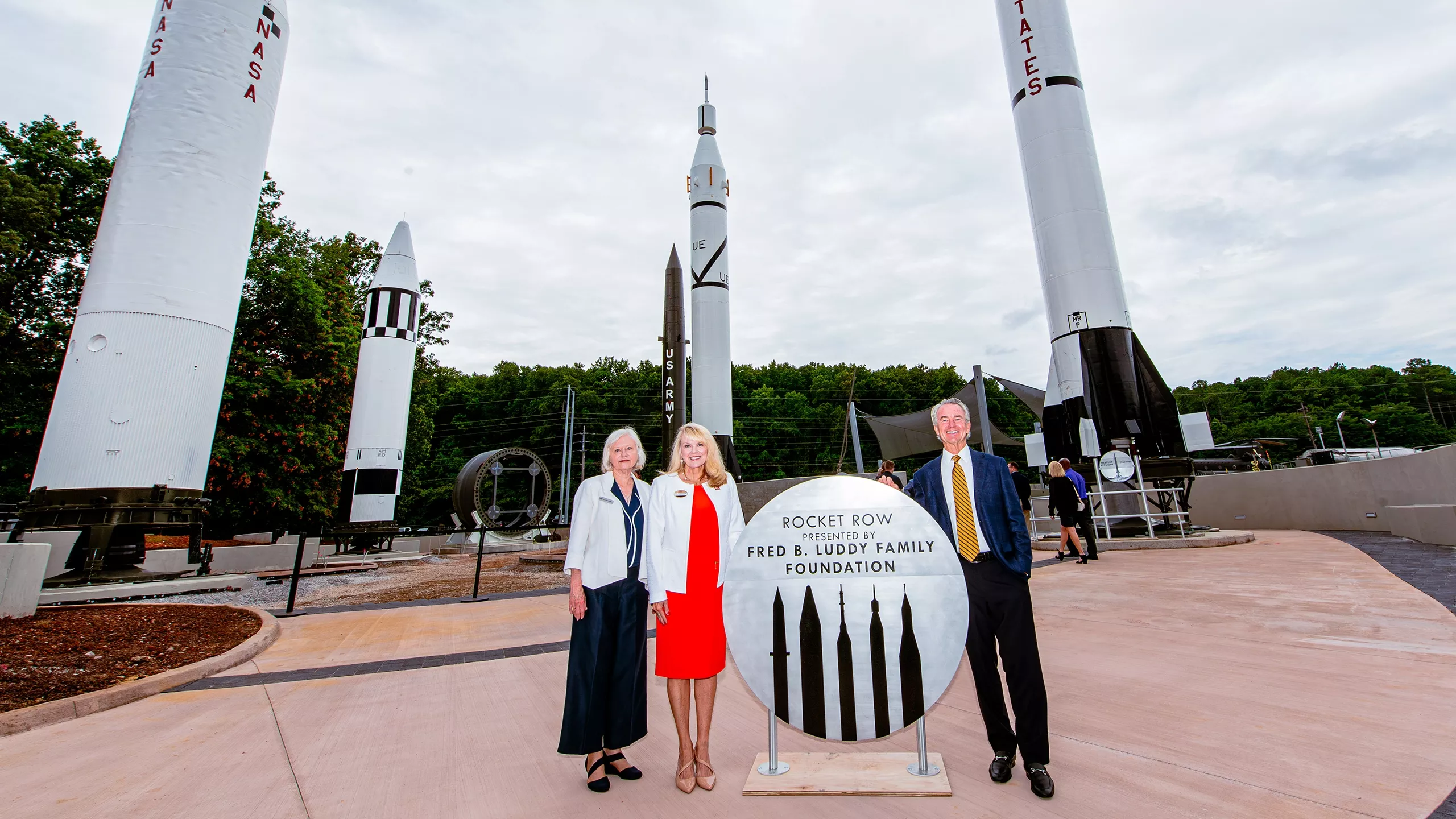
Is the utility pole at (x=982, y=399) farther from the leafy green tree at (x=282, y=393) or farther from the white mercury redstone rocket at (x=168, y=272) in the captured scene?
the leafy green tree at (x=282, y=393)

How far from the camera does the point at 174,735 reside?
333 centimetres

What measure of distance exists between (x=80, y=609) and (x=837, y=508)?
9517mm

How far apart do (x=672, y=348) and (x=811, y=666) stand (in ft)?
61.2

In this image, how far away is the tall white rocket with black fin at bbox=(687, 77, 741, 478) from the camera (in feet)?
62.3

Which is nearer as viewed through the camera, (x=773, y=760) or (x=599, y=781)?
(x=599, y=781)

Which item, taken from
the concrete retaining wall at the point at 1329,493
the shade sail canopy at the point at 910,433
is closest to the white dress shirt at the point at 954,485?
the concrete retaining wall at the point at 1329,493

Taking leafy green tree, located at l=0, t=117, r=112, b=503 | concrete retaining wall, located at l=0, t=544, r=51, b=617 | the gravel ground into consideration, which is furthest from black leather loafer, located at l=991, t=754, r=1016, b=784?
leafy green tree, located at l=0, t=117, r=112, b=503

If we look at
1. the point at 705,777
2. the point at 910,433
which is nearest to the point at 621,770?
the point at 705,777

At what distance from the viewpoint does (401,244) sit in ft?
60.1

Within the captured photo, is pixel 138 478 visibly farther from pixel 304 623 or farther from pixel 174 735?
pixel 174 735

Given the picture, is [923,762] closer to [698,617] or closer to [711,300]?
[698,617]

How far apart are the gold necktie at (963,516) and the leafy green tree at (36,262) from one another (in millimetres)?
23102

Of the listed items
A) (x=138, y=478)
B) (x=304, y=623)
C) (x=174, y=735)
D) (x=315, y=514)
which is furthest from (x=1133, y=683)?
(x=315, y=514)

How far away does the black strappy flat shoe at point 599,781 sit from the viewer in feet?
8.24
